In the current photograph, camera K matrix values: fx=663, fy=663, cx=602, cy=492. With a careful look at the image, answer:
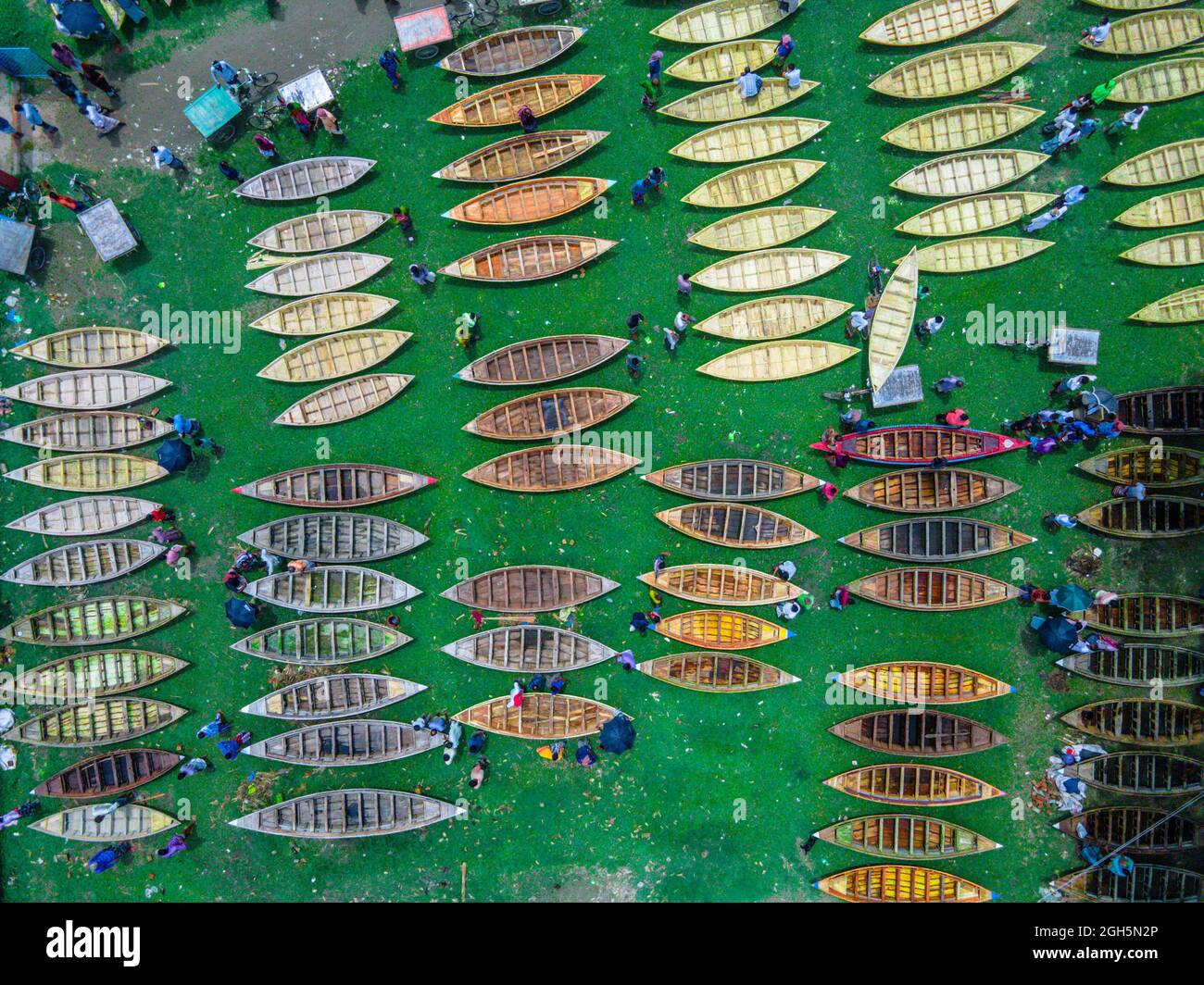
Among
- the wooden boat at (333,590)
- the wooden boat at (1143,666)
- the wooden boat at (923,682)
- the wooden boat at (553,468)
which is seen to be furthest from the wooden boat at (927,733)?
the wooden boat at (333,590)

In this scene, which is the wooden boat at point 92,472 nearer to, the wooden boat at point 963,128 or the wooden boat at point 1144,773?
the wooden boat at point 963,128

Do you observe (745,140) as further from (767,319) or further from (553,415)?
(553,415)

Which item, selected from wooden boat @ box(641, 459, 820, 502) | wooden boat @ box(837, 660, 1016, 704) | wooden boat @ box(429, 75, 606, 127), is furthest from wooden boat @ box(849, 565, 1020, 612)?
wooden boat @ box(429, 75, 606, 127)

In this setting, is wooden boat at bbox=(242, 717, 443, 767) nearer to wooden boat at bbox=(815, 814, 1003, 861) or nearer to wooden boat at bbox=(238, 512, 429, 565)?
wooden boat at bbox=(238, 512, 429, 565)

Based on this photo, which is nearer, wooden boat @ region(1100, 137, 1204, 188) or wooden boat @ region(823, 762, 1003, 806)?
wooden boat @ region(1100, 137, 1204, 188)

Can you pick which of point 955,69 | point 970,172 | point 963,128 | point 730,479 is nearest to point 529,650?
point 730,479

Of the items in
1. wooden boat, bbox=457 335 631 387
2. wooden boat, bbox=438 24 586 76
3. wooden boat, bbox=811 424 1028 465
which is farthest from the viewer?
wooden boat, bbox=457 335 631 387

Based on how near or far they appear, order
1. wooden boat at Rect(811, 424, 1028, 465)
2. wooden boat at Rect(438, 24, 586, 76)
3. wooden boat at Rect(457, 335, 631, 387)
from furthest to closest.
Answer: wooden boat at Rect(457, 335, 631, 387)
wooden boat at Rect(811, 424, 1028, 465)
wooden boat at Rect(438, 24, 586, 76)
